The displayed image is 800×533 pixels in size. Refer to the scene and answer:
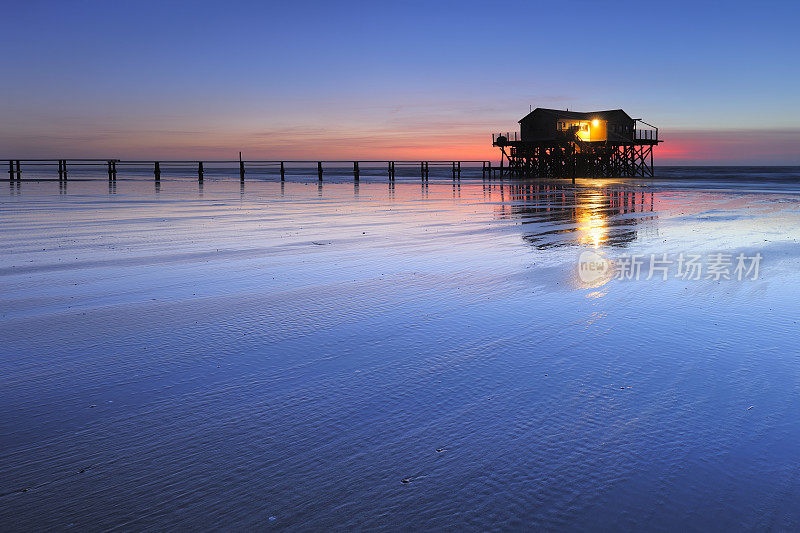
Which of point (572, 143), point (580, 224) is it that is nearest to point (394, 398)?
point (580, 224)

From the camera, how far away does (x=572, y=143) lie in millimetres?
64250

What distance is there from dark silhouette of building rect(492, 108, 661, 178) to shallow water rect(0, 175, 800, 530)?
59.6 metres

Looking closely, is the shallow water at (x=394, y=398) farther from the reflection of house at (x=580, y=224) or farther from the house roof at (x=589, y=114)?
the house roof at (x=589, y=114)

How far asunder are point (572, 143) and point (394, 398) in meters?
64.2

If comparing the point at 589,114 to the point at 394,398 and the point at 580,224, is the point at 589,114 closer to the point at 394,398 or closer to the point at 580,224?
the point at 580,224

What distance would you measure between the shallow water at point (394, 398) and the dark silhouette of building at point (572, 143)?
59565mm

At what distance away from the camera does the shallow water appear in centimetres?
255

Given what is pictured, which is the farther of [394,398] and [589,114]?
[589,114]

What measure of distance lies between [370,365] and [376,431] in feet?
3.59

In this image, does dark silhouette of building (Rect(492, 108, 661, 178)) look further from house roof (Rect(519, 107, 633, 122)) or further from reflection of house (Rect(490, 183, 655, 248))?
reflection of house (Rect(490, 183, 655, 248))

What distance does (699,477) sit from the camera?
2.73 metres

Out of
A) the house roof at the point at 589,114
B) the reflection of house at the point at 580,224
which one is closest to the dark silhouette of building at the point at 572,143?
the house roof at the point at 589,114

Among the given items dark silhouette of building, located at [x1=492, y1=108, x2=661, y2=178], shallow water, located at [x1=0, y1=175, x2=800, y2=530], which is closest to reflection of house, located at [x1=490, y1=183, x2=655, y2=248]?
shallow water, located at [x1=0, y1=175, x2=800, y2=530]

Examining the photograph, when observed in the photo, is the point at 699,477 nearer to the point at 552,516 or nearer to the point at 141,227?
the point at 552,516
